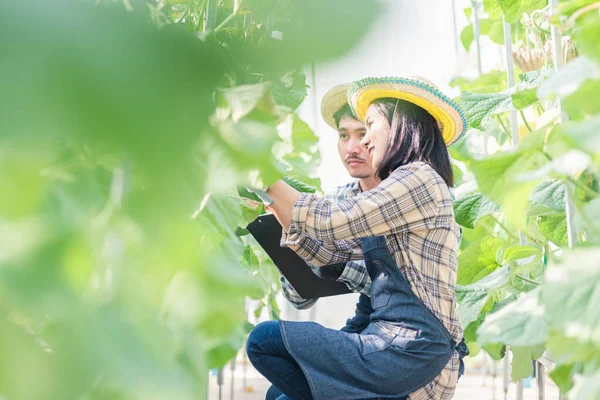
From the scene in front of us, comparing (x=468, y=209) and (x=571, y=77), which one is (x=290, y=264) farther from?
(x=571, y=77)

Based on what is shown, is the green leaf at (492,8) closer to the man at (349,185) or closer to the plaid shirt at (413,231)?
the man at (349,185)

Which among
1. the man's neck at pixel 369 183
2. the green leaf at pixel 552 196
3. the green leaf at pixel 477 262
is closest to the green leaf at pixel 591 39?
the green leaf at pixel 552 196

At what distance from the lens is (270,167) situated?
0.22 m

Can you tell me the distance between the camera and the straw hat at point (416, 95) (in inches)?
45.3

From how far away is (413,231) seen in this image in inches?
40.6

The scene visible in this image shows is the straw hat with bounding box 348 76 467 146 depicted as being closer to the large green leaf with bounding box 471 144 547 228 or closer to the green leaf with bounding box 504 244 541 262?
the green leaf with bounding box 504 244 541 262

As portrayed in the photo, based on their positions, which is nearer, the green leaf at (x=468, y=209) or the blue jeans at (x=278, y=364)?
the blue jeans at (x=278, y=364)

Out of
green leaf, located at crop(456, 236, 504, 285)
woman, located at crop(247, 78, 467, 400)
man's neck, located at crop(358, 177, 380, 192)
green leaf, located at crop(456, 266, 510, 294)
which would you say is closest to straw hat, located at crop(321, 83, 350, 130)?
man's neck, located at crop(358, 177, 380, 192)

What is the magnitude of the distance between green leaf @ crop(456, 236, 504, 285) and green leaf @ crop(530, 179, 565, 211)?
47 cm

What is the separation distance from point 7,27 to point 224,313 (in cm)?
11

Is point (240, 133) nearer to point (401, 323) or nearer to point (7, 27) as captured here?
point (7, 27)

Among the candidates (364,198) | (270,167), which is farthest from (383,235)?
(270,167)

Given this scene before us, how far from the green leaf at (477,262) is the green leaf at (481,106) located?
25 cm

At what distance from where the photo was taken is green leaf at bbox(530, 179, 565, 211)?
0.80 metres
